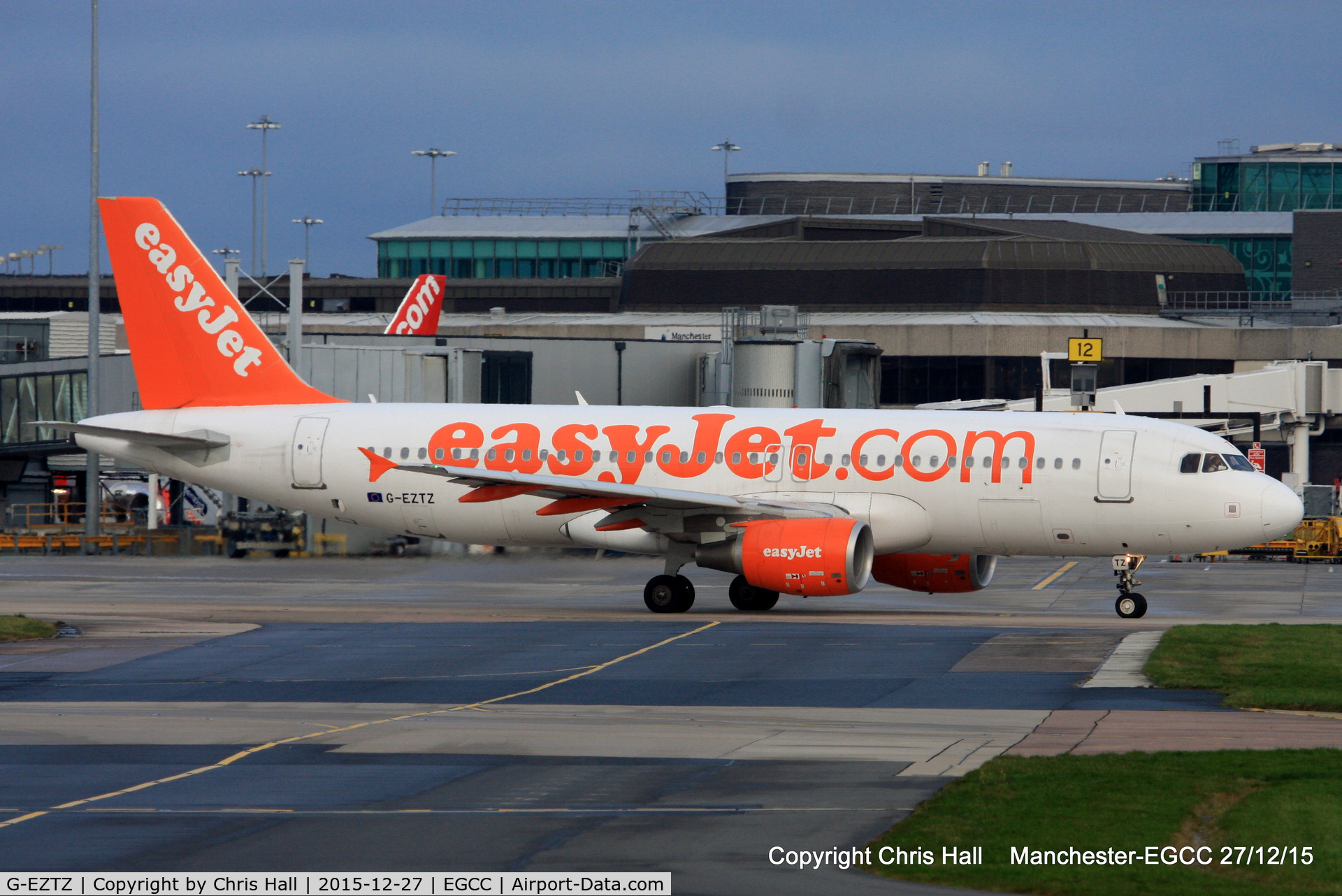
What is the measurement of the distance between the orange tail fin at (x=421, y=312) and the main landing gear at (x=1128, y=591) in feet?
160

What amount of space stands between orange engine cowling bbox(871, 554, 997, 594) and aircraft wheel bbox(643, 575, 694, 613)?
404 cm

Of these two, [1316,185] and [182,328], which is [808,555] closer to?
[182,328]

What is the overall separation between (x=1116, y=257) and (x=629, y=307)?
26919 mm

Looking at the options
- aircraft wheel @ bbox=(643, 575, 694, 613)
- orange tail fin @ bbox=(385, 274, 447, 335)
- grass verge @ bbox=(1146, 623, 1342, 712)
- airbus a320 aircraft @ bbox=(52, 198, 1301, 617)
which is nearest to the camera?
grass verge @ bbox=(1146, 623, 1342, 712)

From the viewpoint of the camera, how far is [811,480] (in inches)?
1283

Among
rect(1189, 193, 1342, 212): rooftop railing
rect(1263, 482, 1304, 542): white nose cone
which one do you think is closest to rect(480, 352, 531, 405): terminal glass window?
rect(1263, 482, 1304, 542): white nose cone

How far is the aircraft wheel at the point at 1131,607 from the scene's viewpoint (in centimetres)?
3133

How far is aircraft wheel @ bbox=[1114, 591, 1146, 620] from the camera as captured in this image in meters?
31.3

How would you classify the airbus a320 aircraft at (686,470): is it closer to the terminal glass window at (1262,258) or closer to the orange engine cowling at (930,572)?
the orange engine cowling at (930,572)

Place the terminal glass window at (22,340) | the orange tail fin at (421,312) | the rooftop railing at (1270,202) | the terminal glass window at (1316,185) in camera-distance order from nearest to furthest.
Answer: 1. the terminal glass window at (22,340)
2. the orange tail fin at (421,312)
3. the rooftop railing at (1270,202)
4. the terminal glass window at (1316,185)

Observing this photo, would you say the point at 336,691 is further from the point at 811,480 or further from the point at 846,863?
the point at 811,480

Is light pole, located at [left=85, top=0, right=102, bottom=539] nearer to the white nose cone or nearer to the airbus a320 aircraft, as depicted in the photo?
the airbus a320 aircraft

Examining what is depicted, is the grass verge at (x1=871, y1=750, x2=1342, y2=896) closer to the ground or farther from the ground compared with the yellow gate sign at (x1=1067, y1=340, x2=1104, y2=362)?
closer to the ground

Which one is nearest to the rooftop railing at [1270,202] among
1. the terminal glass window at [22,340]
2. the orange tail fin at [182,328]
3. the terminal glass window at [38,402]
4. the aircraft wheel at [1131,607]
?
the terminal glass window at [22,340]
